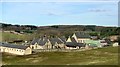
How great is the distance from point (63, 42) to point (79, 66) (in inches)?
2680

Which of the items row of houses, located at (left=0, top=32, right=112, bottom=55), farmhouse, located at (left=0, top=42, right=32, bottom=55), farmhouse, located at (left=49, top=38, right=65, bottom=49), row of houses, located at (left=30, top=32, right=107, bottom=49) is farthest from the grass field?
farmhouse, located at (left=49, top=38, right=65, bottom=49)

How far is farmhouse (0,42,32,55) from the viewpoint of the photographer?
327ft

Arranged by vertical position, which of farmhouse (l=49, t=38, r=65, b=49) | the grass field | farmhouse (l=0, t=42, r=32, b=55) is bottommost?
farmhouse (l=49, t=38, r=65, b=49)

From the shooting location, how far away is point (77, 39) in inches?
5709

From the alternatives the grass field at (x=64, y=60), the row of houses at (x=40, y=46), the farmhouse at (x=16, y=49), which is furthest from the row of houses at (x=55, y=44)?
the grass field at (x=64, y=60)

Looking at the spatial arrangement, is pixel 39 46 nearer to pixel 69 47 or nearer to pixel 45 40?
pixel 45 40

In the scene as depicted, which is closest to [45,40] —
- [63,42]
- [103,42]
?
[63,42]

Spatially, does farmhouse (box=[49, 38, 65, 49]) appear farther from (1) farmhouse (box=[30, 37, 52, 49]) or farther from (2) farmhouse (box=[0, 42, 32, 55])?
(2) farmhouse (box=[0, 42, 32, 55])

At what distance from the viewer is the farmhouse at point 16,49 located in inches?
3918

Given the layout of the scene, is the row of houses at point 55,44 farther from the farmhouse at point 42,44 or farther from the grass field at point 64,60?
the grass field at point 64,60

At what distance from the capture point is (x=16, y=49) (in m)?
103

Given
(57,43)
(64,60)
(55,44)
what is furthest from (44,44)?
(64,60)

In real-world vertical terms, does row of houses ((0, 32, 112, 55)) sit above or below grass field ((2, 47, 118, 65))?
below

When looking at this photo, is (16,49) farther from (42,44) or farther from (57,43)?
(57,43)
